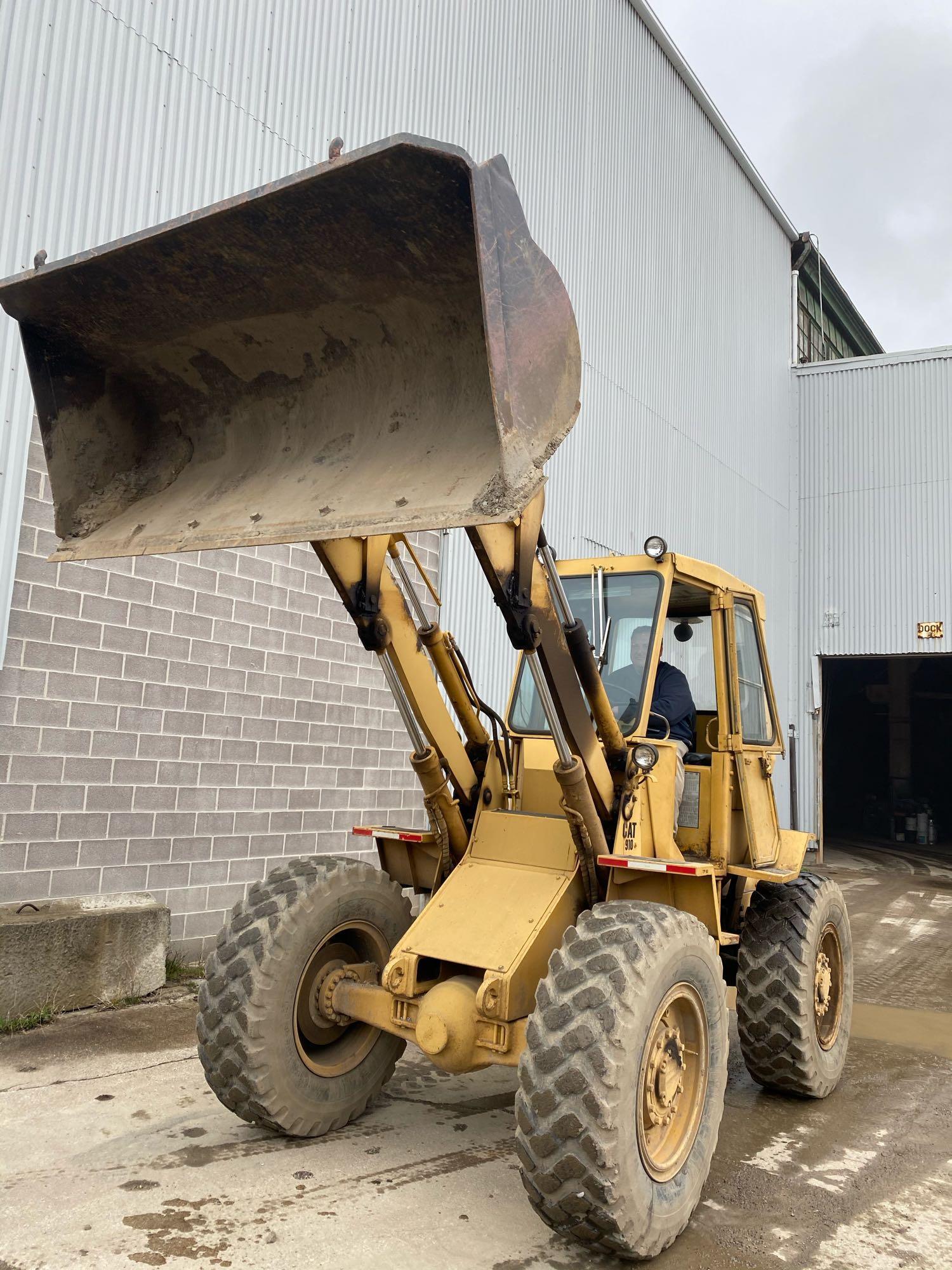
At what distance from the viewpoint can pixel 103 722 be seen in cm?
721

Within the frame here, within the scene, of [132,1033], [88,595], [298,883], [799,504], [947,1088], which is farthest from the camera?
[799,504]

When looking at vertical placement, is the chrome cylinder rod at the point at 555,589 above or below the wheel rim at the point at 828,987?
above

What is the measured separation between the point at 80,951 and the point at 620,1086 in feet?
14.5

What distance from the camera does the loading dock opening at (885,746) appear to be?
28.1 meters

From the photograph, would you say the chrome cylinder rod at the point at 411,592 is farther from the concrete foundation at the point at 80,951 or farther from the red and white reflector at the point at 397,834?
the concrete foundation at the point at 80,951

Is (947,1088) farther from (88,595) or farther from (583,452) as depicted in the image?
(583,452)

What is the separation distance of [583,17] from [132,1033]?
1315cm

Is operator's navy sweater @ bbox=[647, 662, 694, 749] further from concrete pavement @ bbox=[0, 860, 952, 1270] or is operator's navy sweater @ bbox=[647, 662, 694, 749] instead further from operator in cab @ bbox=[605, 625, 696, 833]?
concrete pavement @ bbox=[0, 860, 952, 1270]

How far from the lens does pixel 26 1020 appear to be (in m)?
6.17

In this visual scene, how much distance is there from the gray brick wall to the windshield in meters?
3.39

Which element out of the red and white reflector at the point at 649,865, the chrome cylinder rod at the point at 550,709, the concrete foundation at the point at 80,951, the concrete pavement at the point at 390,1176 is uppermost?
the chrome cylinder rod at the point at 550,709

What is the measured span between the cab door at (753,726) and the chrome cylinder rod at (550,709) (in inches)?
61.1

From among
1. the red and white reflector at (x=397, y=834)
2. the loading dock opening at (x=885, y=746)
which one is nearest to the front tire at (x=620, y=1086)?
the red and white reflector at (x=397, y=834)

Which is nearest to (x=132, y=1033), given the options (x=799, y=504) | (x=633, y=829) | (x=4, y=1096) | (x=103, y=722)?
(x=4, y=1096)
